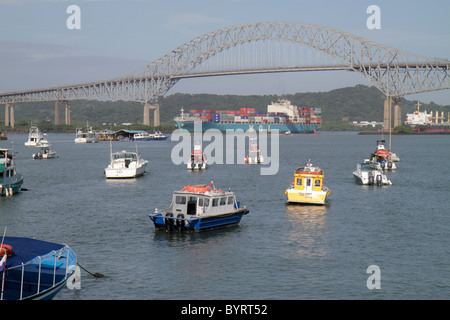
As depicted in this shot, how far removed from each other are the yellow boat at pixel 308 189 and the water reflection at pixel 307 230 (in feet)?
1.94

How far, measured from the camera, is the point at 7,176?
4916cm

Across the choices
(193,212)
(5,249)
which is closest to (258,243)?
(193,212)

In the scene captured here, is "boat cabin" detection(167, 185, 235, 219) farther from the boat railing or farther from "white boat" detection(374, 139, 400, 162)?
"white boat" detection(374, 139, 400, 162)

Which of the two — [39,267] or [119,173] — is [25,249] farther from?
[119,173]

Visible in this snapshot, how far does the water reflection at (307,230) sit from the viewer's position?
29.4 m

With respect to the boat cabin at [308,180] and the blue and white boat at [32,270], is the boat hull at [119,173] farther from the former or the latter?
the blue and white boat at [32,270]

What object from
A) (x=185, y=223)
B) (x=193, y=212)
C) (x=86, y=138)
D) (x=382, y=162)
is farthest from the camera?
(x=86, y=138)

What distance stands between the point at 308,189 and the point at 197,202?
13.4 meters

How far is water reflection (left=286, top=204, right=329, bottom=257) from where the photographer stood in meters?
29.4

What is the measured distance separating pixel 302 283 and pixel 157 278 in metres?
6.29

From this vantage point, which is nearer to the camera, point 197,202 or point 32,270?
point 32,270

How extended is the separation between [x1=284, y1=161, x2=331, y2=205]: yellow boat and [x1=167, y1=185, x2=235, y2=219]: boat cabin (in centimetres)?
1100

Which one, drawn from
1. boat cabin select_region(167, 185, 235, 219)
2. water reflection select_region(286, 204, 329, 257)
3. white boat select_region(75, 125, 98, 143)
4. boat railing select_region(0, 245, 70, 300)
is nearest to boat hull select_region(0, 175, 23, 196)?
boat cabin select_region(167, 185, 235, 219)

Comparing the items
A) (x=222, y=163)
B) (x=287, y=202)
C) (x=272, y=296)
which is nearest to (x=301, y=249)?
(x=272, y=296)
